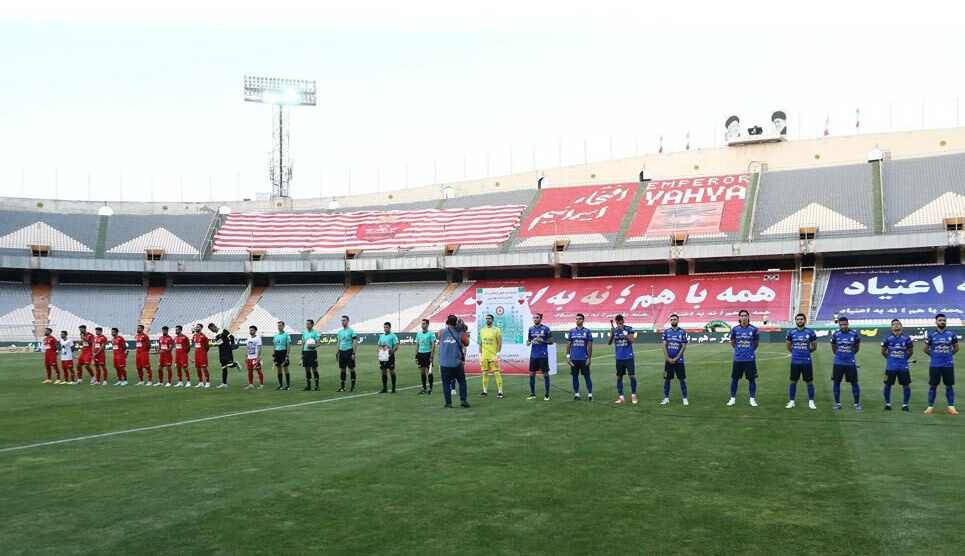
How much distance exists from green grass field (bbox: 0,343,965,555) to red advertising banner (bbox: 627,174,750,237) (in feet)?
148

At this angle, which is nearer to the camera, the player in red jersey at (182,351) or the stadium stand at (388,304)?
the player in red jersey at (182,351)

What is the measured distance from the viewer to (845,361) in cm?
1541

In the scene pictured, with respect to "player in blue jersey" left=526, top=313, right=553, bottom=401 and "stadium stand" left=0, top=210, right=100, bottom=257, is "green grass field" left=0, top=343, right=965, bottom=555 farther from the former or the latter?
"stadium stand" left=0, top=210, right=100, bottom=257

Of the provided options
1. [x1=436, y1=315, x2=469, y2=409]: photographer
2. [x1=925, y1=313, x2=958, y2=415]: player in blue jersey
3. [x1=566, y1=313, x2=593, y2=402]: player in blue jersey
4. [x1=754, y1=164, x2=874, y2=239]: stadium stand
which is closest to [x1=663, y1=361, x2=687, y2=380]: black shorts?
[x1=566, y1=313, x2=593, y2=402]: player in blue jersey

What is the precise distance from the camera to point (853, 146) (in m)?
64.4

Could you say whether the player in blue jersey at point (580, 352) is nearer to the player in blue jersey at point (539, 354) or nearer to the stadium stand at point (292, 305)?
the player in blue jersey at point (539, 354)

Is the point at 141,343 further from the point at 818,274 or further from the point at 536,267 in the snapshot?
the point at 818,274

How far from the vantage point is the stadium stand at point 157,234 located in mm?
67062

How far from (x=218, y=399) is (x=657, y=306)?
40594mm

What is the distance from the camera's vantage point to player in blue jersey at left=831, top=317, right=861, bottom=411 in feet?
50.1

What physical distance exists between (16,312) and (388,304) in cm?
2892

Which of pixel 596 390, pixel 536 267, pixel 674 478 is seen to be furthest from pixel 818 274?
pixel 674 478

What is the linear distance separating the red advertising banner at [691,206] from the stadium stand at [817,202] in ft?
6.82

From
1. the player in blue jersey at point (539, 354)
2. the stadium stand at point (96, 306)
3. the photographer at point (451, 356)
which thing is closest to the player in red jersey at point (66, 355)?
the photographer at point (451, 356)
